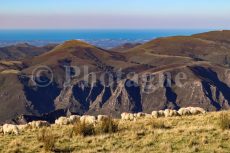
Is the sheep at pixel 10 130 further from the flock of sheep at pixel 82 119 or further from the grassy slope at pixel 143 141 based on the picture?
the grassy slope at pixel 143 141

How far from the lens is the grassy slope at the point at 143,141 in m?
19.7

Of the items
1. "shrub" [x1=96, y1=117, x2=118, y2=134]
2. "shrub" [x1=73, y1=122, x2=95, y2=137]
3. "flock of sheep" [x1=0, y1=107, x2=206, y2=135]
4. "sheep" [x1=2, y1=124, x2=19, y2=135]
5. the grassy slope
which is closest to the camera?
the grassy slope

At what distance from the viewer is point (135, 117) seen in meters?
35.4

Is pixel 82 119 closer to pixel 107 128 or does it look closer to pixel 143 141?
pixel 107 128

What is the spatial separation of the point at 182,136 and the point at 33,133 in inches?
395

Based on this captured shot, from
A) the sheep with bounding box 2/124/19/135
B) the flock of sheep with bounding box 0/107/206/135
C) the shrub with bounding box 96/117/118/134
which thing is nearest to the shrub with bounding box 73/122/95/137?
the shrub with bounding box 96/117/118/134

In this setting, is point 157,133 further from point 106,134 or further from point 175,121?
point 175,121

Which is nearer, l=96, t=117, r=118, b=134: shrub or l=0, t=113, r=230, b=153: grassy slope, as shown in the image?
l=0, t=113, r=230, b=153: grassy slope

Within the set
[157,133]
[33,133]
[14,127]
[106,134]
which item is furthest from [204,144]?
[14,127]

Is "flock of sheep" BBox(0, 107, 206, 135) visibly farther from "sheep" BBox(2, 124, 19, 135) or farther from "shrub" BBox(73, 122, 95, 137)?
"shrub" BBox(73, 122, 95, 137)

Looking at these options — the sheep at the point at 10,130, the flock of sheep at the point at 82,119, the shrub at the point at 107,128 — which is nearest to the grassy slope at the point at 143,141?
the shrub at the point at 107,128

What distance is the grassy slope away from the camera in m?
19.7

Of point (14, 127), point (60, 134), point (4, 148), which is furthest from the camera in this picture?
point (14, 127)

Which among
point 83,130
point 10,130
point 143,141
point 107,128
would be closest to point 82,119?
point 10,130
